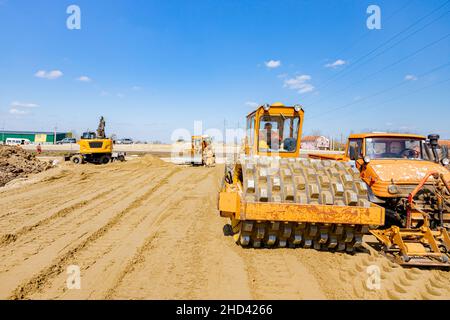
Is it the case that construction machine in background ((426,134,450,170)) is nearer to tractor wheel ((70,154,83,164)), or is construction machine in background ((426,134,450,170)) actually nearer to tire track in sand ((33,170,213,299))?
tire track in sand ((33,170,213,299))

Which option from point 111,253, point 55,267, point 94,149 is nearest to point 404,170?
point 111,253

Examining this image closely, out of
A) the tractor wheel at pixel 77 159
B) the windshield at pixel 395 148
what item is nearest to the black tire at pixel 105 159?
the tractor wheel at pixel 77 159

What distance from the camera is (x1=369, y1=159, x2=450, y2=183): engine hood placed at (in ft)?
16.1

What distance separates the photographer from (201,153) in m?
20.2

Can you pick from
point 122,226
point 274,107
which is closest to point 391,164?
point 274,107

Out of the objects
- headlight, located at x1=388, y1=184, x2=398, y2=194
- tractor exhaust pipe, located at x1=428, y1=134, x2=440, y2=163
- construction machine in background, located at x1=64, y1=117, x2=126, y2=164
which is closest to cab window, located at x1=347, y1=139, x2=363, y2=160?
headlight, located at x1=388, y1=184, x2=398, y2=194

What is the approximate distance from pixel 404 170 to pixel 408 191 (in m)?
0.41

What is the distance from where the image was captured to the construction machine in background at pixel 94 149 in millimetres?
19578

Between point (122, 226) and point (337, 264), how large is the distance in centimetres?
409

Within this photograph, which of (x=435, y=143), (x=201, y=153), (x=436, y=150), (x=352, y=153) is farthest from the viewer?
(x=201, y=153)

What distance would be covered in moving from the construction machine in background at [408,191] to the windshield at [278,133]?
4.54 ft

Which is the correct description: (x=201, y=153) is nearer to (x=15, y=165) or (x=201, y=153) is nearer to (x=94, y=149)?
(x=94, y=149)

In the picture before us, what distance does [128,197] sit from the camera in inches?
335

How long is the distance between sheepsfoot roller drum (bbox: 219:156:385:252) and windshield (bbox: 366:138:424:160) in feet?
6.73
